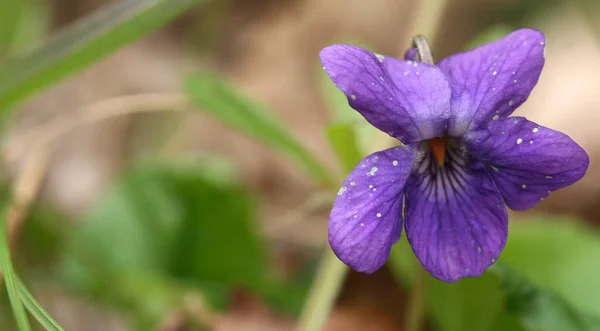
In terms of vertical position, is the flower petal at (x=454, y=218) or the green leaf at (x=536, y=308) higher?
the flower petal at (x=454, y=218)

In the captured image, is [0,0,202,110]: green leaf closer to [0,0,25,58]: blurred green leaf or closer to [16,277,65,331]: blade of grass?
[16,277,65,331]: blade of grass

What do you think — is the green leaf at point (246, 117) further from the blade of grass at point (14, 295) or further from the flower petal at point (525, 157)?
the blade of grass at point (14, 295)

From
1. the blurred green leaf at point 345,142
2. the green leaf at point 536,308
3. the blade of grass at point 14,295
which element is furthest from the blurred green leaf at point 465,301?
the blade of grass at point 14,295

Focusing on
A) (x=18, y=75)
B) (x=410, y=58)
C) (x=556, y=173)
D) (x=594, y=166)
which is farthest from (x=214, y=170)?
(x=594, y=166)

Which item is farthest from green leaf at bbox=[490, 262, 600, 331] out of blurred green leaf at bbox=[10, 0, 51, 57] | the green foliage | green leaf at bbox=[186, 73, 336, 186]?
blurred green leaf at bbox=[10, 0, 51, 57]

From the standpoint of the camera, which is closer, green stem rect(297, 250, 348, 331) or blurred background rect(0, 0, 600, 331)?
→ green stem rect(297, 250, 348, 331)

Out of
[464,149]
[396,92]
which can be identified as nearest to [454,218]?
[464,149]

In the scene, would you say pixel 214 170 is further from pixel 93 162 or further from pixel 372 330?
pixel 93 162
